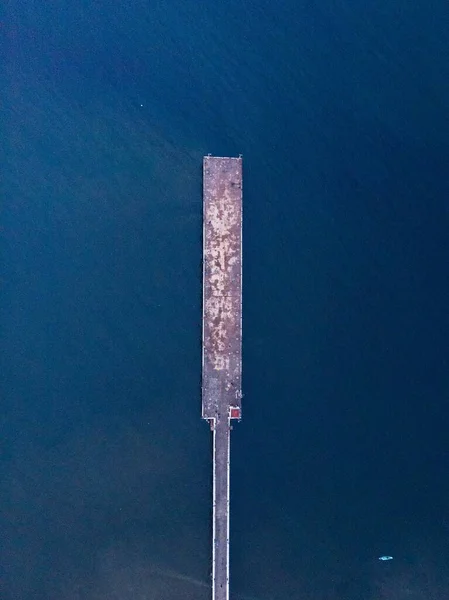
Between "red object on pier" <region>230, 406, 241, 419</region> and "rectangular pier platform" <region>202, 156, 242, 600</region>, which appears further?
"red object on pier" <region>230, 406, 241, 419</region>

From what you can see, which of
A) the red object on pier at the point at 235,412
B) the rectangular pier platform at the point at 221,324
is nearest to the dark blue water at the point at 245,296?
the rectangular pier platform at the point at 221,324

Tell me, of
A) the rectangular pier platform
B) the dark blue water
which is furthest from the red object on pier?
the dark blue water

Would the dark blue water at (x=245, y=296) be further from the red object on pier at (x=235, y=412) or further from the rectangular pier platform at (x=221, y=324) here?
the red object on pier at (x=235, y=412)

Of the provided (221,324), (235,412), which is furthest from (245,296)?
(235,412)

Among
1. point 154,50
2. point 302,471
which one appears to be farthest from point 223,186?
point 302,471

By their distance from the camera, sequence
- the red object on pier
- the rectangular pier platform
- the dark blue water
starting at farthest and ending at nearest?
1. the red object on pier
2. the rectangular pier platform
3. the dark blue water

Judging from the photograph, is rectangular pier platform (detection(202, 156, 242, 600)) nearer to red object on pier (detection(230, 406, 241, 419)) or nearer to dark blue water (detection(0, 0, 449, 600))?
red object on pier (detection(230, 406, 241, 419))

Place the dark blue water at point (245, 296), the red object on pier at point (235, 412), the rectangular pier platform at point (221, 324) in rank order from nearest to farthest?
the dark blue water at point (245, 296) → the rectangular pier platform at point (221, 324) → the red object on pier at point (235, 412)
